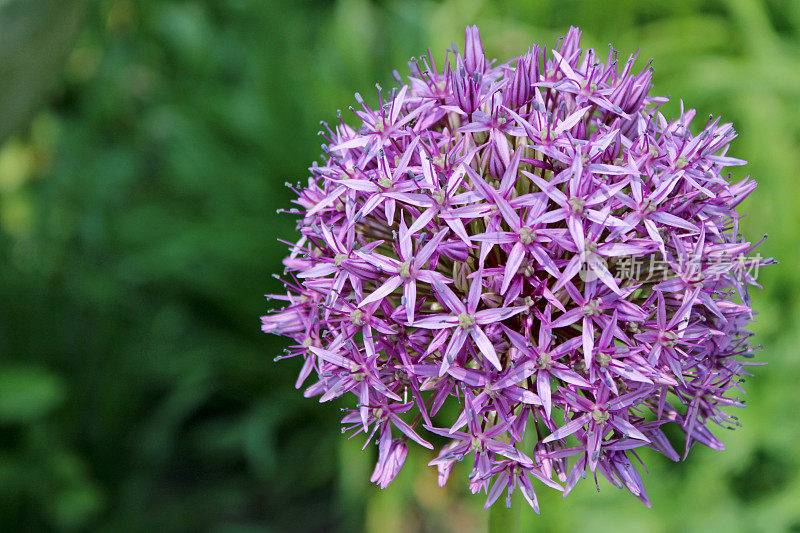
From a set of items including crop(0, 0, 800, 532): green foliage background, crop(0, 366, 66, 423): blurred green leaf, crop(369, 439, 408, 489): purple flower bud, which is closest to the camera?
crop(369, 439, 408, 489): purple flower bud

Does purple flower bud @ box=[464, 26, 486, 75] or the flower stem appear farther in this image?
the flower stem

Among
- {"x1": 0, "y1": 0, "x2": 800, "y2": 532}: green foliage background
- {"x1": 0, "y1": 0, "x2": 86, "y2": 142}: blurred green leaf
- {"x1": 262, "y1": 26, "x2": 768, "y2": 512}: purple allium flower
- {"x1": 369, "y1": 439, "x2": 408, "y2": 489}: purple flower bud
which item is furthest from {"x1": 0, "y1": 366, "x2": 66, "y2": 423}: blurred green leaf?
{"x1": 369, "y1": 439, "x2": 408, "y2": 489}: purple flower bud

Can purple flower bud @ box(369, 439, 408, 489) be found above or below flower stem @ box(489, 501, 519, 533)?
above

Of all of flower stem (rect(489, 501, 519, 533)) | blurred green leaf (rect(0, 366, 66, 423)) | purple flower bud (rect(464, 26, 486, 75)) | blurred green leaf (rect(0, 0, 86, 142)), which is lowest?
flower stem (rect(489, 501, 519, 533))

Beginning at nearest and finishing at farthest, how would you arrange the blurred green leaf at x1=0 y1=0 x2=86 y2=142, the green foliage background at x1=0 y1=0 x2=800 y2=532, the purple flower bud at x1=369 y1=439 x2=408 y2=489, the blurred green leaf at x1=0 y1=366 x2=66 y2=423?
the purple flower bud at x1=369 y1=439 x2=408 y2=489 < the blurred green leaf at x1=0 y1=0 x2=86 y2=142 < the blurred green leaf at x1=0 y1=366 x2=66 y2=423 < the green foliage background at x1=0 y1=0 x2=800 y2=532

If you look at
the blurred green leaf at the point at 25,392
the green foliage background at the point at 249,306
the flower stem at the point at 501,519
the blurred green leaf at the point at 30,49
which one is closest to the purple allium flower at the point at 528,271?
the flower stem at the point at 501,519

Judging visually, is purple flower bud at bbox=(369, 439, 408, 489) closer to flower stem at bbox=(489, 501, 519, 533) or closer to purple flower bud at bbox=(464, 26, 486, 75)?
flower stem at bbox=(489, 501, 519, 533)

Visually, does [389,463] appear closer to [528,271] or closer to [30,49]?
[528,271]

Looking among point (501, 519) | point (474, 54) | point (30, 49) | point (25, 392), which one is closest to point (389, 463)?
point (501, 519)
